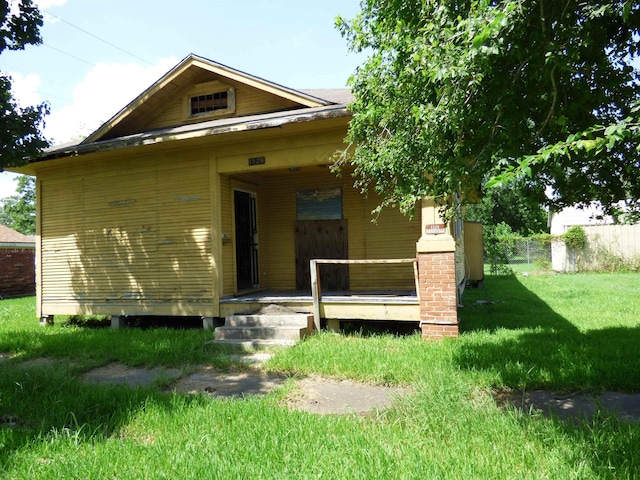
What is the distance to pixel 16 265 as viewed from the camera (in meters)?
21.5

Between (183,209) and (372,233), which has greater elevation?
(183,209)

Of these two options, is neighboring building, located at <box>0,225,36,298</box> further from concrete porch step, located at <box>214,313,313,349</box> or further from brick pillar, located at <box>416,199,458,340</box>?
brick pillar, located at <box>416,199,458,340</box>

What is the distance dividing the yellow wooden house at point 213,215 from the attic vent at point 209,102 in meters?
0.03

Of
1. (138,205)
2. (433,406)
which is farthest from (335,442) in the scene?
(138,205)

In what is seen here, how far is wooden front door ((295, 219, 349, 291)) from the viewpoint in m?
9.62

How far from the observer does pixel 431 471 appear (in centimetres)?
269

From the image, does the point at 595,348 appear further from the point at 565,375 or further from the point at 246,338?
the point at 246,338

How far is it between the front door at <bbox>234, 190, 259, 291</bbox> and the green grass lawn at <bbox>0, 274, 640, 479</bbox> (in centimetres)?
335

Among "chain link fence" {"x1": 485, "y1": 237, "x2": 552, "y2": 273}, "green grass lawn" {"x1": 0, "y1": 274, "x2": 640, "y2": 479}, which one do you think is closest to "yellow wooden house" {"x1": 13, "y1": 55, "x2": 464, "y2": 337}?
"green grass lawn" {"x1": 0, "y1": 274, "x2": 640, "y2": 479}

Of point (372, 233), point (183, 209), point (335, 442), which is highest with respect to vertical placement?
point (183, 209)

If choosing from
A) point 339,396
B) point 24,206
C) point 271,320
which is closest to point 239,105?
point 271,320

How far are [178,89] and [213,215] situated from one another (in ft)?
12.1

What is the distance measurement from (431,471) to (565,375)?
8.78ft

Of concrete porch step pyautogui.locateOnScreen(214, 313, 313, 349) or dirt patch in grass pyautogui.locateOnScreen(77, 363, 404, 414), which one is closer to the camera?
dirt patch in grass pyautogui.locateOnScreen(77, 363, 404, 414)
